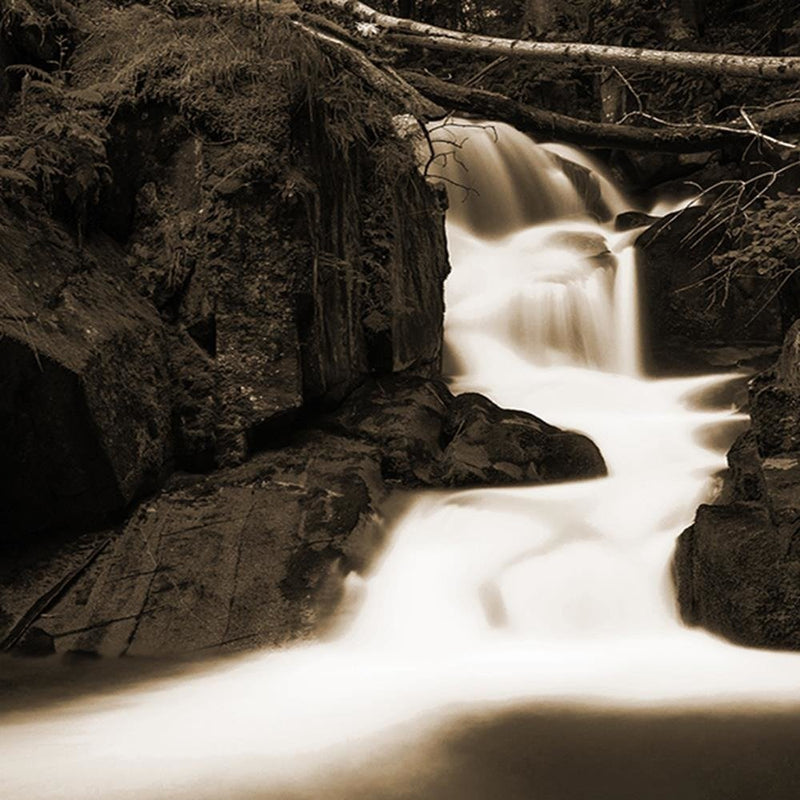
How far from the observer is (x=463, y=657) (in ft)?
14.8

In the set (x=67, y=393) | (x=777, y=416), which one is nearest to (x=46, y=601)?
(x=67, y=393)

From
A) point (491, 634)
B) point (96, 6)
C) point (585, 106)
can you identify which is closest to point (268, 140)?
point (96, 6)

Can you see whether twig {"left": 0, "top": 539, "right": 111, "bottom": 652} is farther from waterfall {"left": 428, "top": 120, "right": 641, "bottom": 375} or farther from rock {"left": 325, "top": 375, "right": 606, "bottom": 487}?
waterfall {"left": 428, "top": 120, "right": 641, "bottom": 375}

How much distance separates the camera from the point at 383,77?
21.2 feet

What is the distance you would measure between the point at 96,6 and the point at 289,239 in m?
2.50

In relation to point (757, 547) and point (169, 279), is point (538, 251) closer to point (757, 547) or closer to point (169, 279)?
point (169, 279)

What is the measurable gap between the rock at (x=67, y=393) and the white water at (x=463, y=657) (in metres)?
1.52

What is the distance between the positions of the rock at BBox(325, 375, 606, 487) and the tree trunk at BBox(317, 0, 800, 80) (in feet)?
8.21

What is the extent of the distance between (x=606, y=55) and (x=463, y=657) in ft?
11.0

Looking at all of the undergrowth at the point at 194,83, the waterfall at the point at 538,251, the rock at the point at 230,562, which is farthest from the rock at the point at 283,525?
the waterfall at the point at 538,251

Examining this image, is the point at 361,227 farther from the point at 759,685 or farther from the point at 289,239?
the point at 759,685

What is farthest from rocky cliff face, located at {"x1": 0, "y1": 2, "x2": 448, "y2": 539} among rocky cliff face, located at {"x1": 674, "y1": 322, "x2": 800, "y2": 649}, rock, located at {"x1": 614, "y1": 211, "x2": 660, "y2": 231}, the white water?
rock, located at {"x1": 614, "y1": 211, "x2": 660, "y2": 231}

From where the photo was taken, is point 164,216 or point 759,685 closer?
point 759,685

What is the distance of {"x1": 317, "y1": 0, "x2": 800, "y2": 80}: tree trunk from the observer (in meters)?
4.80
